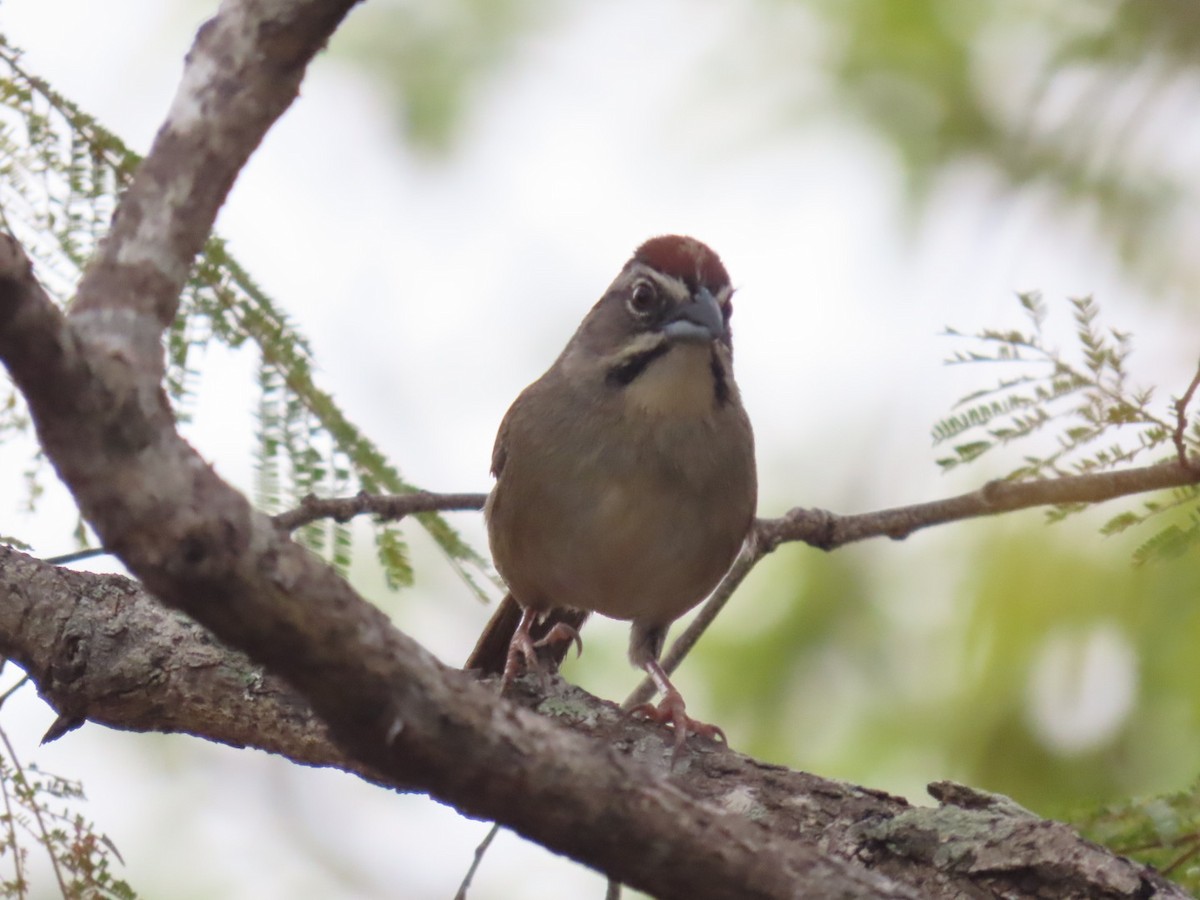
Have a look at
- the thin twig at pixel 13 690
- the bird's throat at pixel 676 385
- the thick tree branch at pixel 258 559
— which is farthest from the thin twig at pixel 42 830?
the bird's throat at pixel 676 385

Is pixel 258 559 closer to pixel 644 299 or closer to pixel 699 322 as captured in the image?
pixel 699 322

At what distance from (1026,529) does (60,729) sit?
11.4 ft

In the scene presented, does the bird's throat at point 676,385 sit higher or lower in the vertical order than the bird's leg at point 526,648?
higher

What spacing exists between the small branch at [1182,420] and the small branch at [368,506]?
1791mm

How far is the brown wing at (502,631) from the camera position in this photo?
4.97 meters

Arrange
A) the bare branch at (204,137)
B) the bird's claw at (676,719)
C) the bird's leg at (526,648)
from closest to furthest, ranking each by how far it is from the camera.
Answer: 1. the bare branch at (204,137)
2. the bird's claw at (676,719)
3. the bird's leg at (526,648)

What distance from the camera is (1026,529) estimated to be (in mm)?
5461

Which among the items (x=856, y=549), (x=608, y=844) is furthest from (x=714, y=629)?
(x=608, y=844)

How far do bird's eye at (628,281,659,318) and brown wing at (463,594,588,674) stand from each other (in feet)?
3.55

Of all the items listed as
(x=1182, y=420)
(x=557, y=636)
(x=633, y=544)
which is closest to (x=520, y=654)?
(x=557, y=636)

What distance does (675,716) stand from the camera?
3684 millimetres

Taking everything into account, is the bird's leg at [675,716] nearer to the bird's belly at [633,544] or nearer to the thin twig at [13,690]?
Result: the bird's belly at [633,544]

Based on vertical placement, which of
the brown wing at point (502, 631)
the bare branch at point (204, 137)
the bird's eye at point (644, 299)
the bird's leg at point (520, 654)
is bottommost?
the bare branch at point (204, 137)

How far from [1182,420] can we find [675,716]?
1.39 metres
